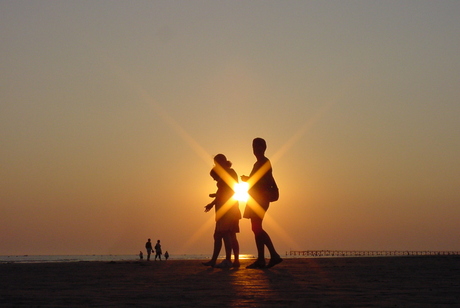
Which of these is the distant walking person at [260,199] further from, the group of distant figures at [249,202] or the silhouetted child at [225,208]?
the silhouetted child at [225,208]

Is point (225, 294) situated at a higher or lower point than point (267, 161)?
lower

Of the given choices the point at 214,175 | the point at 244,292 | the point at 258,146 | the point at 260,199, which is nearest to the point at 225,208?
the point at 214,175

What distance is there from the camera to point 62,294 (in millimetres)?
7727

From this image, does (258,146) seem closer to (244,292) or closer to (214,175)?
(214,175)

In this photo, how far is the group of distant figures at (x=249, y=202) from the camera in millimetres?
13500

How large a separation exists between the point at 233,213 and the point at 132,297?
26.8 ft

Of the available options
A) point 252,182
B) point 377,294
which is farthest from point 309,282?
point 252,182

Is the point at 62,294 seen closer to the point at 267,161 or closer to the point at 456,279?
the point at 456,279

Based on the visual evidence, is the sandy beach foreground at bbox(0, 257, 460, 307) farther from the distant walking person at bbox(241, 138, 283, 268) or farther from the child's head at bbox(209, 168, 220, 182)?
the child's head at bbox(209, 168, 220, 182)

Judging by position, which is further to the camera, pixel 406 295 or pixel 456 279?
pixel 456 279

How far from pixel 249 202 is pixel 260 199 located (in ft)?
0.93

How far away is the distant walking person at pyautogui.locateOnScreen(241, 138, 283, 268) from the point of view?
1345 cm

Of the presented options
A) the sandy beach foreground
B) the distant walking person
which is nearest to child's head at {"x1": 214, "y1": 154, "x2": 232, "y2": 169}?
the distant walking person

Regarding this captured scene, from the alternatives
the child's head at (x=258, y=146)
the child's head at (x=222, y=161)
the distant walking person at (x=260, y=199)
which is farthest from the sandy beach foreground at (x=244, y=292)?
the child's head at (x=222, y=161)
